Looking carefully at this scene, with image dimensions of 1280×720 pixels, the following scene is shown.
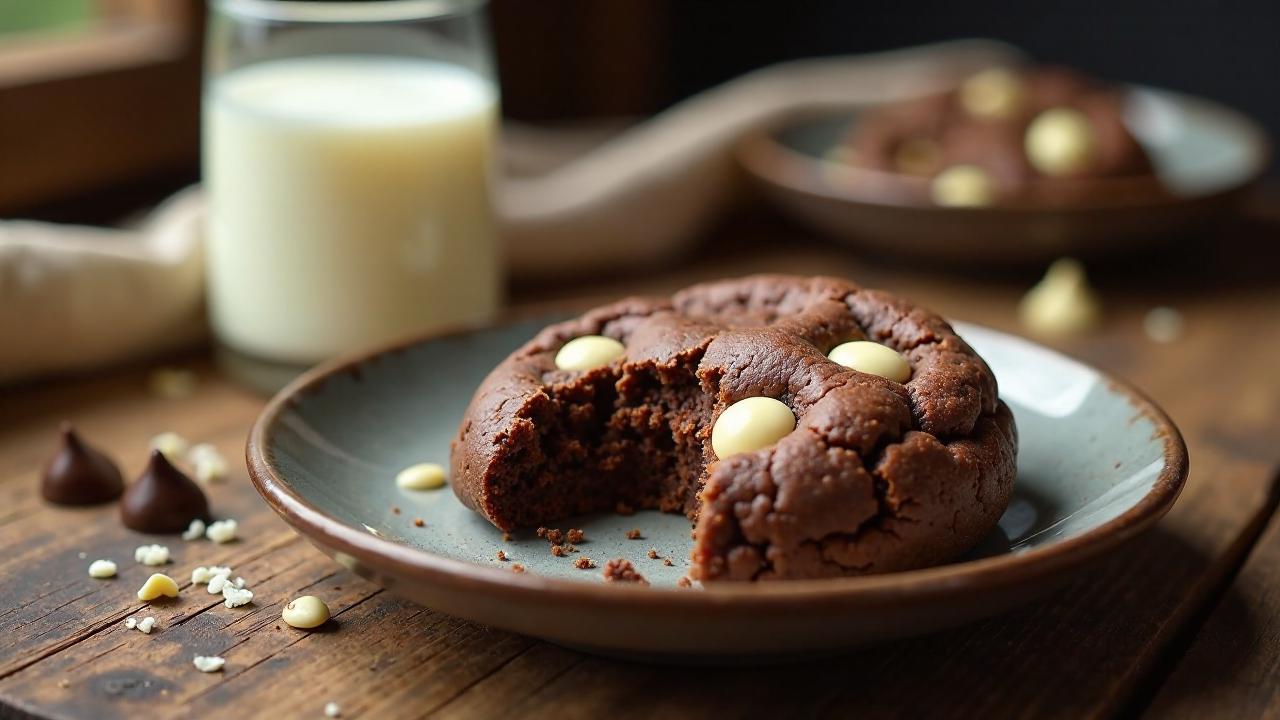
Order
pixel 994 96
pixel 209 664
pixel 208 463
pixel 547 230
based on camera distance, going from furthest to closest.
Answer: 1. pixel 994 96
2. pixel 547 230
3. pixel 208 463
4. pixel 209 664

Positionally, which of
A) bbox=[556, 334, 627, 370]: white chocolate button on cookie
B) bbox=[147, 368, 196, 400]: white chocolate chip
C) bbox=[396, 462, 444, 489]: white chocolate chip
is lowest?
bbox=[147, 368, 196, 400]: white chocolate chip

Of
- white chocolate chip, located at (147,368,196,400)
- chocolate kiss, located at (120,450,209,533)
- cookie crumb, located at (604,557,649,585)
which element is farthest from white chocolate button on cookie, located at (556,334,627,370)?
white chocolate chip, located at (147,368,196,400)

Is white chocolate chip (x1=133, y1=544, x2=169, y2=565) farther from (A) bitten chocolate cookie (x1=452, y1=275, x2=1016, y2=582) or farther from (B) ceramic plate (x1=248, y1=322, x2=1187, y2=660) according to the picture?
(A) bitten chocolate cookie (x1=452, y1=275, x2=1016, y2=582)

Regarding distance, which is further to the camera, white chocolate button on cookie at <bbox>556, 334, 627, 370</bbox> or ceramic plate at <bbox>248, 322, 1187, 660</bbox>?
white chocolate button on cookie at <bbox>556, 334, 627, 370</bbox>

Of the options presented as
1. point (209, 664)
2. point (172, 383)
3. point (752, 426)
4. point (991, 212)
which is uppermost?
point (752, 426)

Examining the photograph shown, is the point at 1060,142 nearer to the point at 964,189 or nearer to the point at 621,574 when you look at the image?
the point at 964,189

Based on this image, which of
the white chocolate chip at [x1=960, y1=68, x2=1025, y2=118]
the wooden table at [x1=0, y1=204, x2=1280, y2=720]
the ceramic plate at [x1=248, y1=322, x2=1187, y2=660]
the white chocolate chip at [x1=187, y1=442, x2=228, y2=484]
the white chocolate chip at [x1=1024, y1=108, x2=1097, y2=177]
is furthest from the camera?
the white chocolate chip at [x1=960, y1=68, x2=1025, y2=118]

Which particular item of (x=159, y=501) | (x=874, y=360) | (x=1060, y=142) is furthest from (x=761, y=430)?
(x=1060, y=142)

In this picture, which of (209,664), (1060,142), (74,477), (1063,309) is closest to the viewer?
(209,664)

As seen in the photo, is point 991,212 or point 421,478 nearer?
point 421,478
